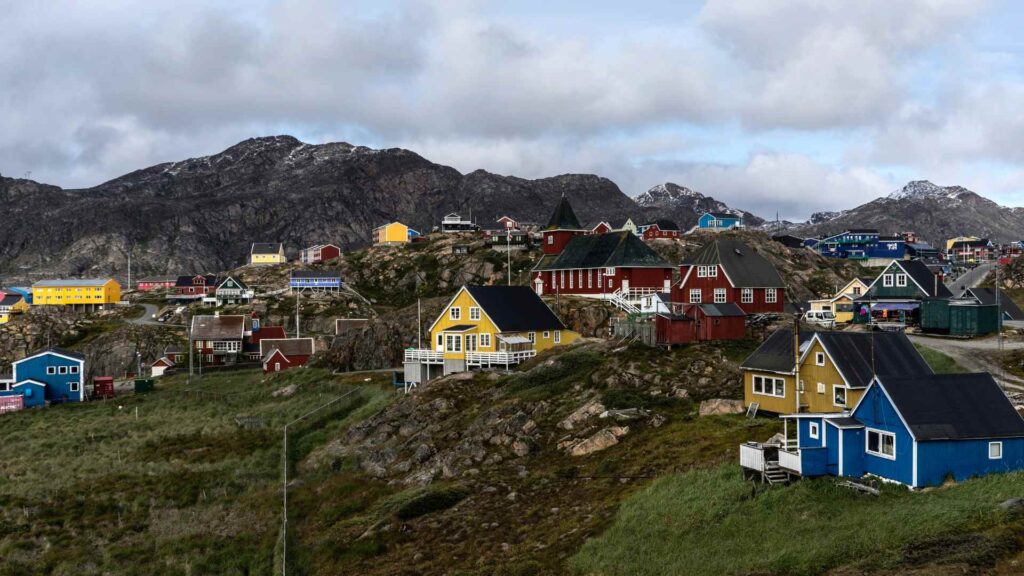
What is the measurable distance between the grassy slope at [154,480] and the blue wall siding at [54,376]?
18.2ft

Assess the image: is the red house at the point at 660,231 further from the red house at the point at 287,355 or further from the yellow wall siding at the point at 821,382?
the yellow wall siding at the point at 821,382

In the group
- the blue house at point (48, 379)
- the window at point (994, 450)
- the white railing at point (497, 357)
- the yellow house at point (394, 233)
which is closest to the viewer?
the window at point (994, 450)

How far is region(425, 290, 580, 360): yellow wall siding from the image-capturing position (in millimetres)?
58125

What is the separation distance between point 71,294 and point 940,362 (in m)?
150

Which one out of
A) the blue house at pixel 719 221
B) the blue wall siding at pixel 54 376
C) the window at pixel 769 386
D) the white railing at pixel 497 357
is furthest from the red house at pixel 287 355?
the blue house at pixel 719 221

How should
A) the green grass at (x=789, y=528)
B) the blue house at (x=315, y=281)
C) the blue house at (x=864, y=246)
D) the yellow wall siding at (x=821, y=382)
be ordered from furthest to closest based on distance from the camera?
the blue house at (x=864, y=246) → the blue house at (x=315, y=281) → the yellow wall siding at (x=821, y=382) → the green grass at (x=789, y=528)

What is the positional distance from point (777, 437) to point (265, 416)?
41993 millimetres

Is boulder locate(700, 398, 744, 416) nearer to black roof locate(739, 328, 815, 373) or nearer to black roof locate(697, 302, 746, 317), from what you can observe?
black roof locate(739, 328, 815, 373)

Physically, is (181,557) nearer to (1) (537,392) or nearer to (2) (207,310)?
(1) (537,392)

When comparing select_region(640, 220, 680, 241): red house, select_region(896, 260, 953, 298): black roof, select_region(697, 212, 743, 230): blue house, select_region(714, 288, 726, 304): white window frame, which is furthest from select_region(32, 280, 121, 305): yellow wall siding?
select_region(896, 260, 953, 298): black roof

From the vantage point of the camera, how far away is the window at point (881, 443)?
83.8ft

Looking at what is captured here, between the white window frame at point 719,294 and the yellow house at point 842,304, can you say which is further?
the yellow house at point 842,304

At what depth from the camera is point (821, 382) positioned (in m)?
35.8

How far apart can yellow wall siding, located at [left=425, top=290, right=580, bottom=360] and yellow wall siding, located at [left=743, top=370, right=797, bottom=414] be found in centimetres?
2143
